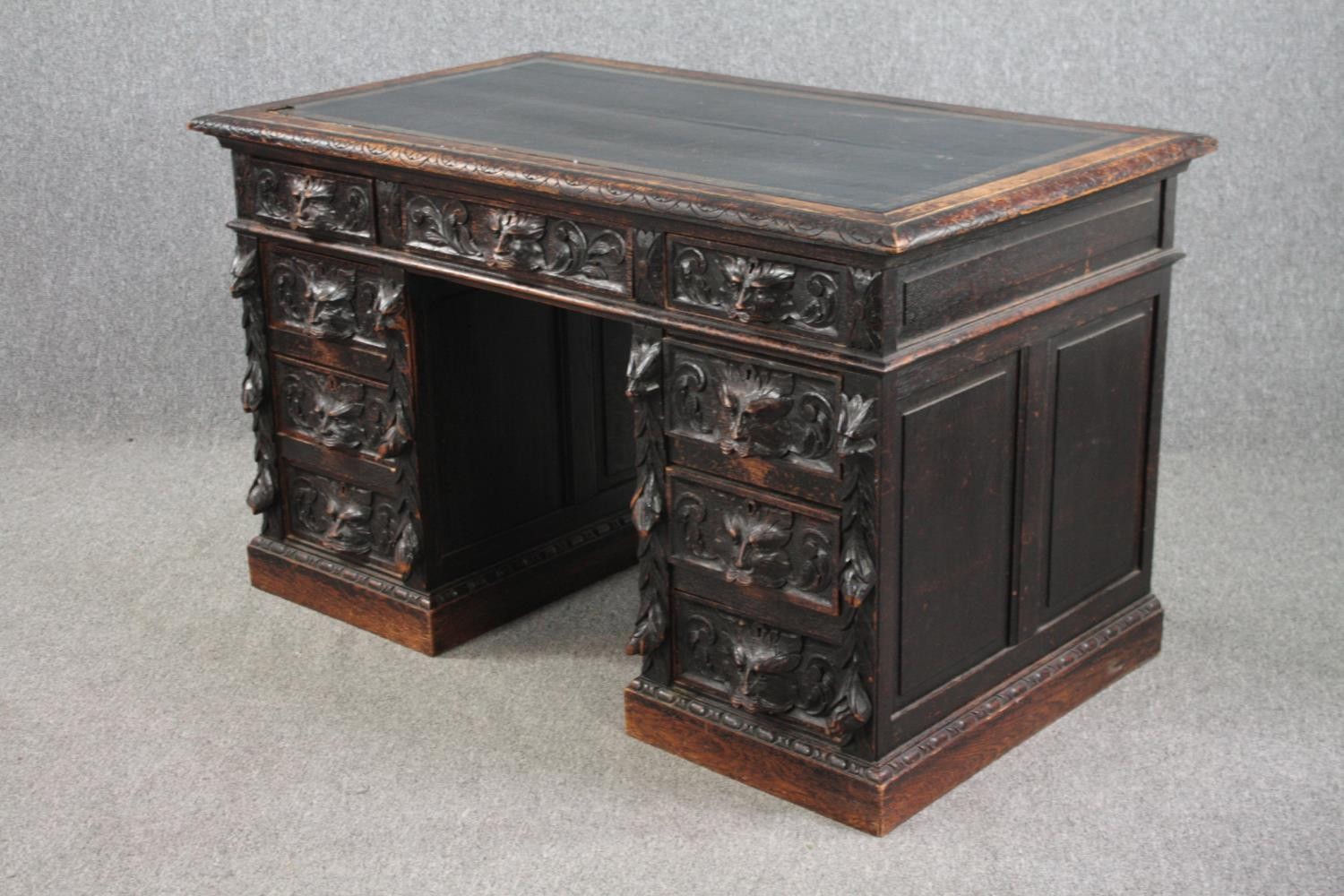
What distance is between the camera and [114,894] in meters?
2.62

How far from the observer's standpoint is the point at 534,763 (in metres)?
2.92

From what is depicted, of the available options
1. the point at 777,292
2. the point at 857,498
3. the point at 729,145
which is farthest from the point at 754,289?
the point at 729,145

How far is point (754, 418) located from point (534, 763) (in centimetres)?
66

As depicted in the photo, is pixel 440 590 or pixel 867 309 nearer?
pixel 867 309

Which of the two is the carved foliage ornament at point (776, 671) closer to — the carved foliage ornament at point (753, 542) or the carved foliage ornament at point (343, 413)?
the carved foliage ornament at point (753, 542)

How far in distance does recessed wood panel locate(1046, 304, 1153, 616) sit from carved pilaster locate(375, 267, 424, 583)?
39.7 inches

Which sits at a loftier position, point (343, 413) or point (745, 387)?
point (745, 387)

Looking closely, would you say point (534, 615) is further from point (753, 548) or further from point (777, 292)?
point (777, 292)

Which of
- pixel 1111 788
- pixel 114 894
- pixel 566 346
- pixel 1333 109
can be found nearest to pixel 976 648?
pixel 1111 788

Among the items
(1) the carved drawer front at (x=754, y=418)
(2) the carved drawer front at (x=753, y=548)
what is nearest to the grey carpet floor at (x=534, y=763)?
(2) the carved drawer front at (x=753, y=548)

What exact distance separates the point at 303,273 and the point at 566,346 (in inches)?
17.7

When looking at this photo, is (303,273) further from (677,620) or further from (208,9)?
(208,9)

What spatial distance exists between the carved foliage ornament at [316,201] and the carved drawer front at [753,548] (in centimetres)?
70

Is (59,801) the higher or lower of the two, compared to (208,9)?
lower
